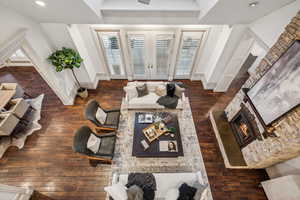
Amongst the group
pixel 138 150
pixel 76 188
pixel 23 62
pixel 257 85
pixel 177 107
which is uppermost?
pixel 23 62

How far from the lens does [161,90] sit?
4141mm

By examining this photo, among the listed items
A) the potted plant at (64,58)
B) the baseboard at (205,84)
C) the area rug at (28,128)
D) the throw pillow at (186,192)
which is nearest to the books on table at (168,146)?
the throw pillow at (186,192)

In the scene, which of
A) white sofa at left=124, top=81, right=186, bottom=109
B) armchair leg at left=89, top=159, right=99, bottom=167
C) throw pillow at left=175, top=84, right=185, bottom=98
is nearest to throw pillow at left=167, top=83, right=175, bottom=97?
throw pillow at left=175, top=84, right=185, bottom=98

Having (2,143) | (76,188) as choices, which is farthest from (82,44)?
(76,188)

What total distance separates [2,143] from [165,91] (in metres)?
4.64

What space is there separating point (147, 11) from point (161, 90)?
2.06 meters

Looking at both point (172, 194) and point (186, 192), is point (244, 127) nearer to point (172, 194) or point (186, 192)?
point (186, 192)

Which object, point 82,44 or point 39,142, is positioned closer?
point 39,142

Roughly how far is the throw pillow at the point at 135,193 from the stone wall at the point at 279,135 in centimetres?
251

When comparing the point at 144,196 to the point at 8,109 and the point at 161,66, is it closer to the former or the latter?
the point at 161,66

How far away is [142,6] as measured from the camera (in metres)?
2.93

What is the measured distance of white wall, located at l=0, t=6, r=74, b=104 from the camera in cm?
255

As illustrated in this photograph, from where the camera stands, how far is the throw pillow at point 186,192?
2424 millimetres

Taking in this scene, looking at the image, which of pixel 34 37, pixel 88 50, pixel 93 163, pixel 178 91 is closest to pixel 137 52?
pixel 88 50
